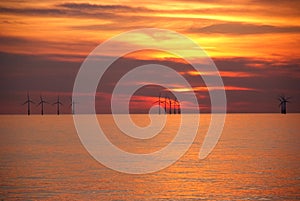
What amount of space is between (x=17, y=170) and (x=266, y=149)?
5845 centimetres

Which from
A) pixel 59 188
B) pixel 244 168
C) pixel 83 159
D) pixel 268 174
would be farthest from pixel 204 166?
pixel 59 188

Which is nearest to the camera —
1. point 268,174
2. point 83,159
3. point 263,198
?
point 263,198

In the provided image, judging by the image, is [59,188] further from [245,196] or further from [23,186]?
[245,196]

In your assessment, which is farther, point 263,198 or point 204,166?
point 204,166

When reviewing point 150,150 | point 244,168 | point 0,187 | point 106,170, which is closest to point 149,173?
point 106,170

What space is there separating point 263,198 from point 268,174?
18989mm

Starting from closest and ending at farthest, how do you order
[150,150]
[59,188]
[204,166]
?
[59,188], [204,166], [150,150]

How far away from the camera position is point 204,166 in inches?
3750

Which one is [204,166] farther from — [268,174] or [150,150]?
[150,150]

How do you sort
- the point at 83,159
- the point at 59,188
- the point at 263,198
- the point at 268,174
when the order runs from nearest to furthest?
the point at 263,198, the point at 59,188, the point at 268,174, the point at 83,159

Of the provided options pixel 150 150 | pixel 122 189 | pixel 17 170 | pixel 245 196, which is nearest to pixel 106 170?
pixel 17 170

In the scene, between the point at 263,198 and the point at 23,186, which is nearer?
the point at 263,198

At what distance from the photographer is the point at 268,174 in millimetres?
83688

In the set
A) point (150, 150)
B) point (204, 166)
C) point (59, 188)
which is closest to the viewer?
point (59, 188)
